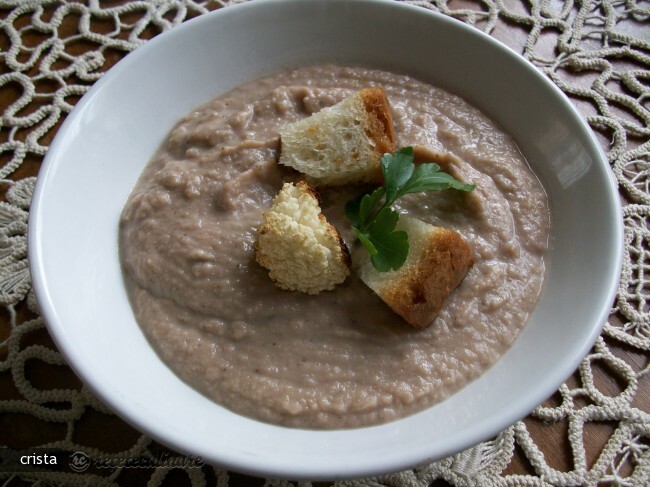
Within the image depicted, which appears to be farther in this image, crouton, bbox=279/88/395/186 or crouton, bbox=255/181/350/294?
crouton, bbox=279/88/395/186

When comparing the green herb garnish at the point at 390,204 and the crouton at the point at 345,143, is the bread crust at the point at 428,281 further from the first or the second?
the crouton at the point at 345,143

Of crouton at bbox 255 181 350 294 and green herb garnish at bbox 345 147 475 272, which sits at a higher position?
green herb garnish at bbox 345 147 475 272

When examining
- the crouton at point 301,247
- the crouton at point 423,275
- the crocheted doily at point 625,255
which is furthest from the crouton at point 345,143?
the crocheted doily at point 625,255

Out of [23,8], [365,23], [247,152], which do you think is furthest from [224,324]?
[23,8]

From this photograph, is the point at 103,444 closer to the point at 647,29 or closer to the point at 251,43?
the point at 251,43

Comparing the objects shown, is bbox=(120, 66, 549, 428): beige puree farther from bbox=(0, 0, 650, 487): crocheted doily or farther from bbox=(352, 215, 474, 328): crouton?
bbox=(0, 0, 650, 487): crocheted doily

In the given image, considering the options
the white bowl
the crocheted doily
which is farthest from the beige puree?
the crocheted doily

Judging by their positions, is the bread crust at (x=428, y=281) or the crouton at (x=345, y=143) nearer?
the bread crust at (x=428, y=281)
